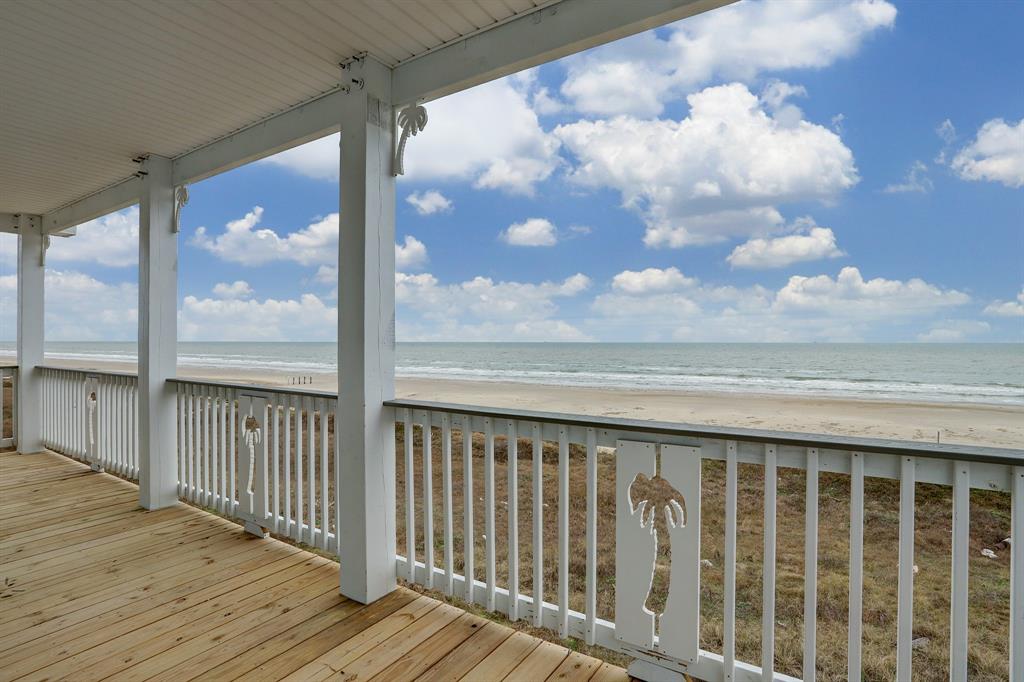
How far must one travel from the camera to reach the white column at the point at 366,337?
96.3 inches

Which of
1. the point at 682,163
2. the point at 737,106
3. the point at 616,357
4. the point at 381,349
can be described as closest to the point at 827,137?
the point at 737,106

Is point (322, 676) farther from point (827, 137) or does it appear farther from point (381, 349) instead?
point (827, 137)

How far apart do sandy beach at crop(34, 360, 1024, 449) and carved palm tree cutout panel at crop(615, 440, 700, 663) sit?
816 cm

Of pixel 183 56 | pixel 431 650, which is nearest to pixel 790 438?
pixel 431 650

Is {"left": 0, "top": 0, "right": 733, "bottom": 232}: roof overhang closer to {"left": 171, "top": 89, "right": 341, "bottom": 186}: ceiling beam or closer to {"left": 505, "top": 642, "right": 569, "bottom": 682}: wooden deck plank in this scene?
{"left": 171, "top": 89, "right": 341, "bottom": 186}: ceiling beam

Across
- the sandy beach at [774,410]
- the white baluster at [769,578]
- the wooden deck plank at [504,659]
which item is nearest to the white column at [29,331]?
the wooden deck plank at [504,659]

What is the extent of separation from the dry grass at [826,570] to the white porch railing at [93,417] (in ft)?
8.26

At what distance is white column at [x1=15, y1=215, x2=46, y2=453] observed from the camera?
5398mm

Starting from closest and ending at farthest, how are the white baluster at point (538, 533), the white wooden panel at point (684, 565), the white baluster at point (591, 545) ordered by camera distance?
the white wooden panel at point (684, 565), the white baluster at point (591, 545), the white baluster at point (538, 533)

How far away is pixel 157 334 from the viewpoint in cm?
384

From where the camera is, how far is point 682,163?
26.7 meters

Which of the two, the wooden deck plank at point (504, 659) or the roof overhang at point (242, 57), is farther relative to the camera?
the roof overhang at point (242, 57)

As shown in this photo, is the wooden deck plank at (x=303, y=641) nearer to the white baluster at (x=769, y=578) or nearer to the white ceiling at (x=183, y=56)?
the white baluster at (x=769, y=578)

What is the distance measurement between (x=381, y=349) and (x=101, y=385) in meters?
3.77
